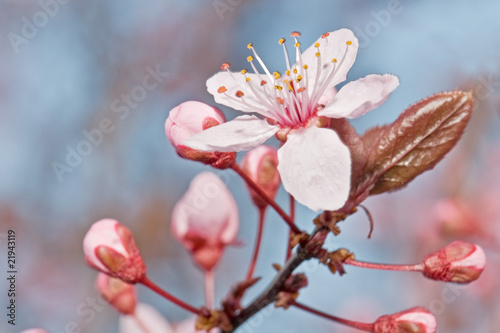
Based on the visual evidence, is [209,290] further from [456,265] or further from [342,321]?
[456,265]

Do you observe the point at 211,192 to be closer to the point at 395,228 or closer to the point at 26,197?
the point at 26,197

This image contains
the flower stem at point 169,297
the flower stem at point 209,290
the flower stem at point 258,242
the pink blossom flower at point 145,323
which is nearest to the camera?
the flower stem at point 169,297

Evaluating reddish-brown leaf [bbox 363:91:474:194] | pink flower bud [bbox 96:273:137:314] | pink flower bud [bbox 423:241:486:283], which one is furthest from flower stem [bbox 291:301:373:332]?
pink flower bud [bbox 96:273:137:314]

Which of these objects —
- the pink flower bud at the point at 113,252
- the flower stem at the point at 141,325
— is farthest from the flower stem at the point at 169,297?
Answer: the flower stem at the point at 141,325

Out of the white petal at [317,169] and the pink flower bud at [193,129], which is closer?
the white petal at [317,169]

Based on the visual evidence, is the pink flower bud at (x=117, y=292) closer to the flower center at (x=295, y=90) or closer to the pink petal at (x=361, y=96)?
the flower center at (x=295, y=90)

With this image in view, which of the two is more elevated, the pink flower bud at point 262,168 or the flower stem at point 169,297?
the pink flower bud at point 262,168
